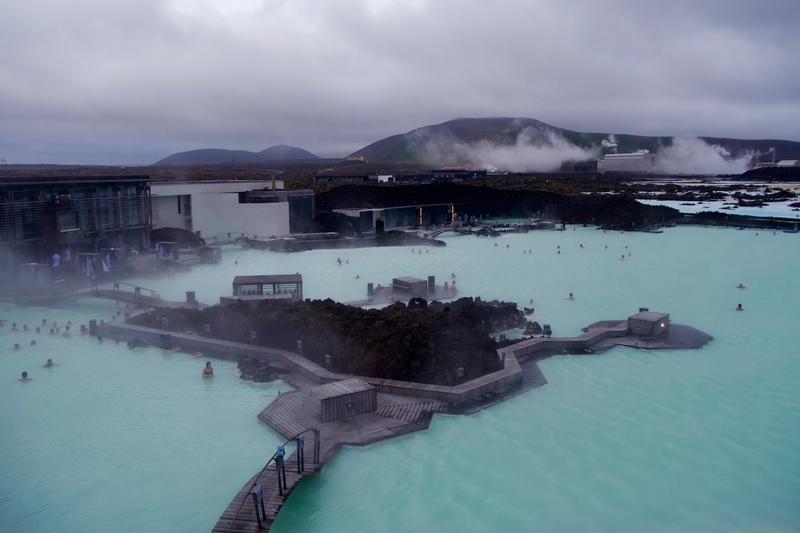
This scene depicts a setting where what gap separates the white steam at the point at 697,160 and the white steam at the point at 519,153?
51.1ft

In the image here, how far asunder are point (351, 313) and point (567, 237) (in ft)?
81.0

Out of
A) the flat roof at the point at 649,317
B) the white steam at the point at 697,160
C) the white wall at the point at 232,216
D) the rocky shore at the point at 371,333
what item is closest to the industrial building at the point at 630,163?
the white steam at the point at 697,160

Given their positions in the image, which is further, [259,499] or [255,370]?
[255,370]

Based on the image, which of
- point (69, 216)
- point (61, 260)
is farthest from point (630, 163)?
point (61, 260)

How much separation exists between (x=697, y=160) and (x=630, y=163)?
19.4 meters

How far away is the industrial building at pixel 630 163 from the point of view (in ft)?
298

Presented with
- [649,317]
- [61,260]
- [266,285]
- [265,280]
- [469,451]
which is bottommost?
[469,451]

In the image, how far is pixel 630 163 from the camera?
92.4m

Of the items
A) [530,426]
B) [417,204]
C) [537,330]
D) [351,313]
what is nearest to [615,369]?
[537,330]

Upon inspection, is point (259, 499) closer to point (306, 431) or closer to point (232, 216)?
point (306, 431)

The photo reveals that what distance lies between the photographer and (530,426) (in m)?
9.34

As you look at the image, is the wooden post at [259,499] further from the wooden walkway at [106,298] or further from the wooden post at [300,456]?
the wooden walkway at [106,298]

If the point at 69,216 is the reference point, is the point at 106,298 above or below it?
below

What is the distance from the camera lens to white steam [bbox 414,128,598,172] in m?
107
